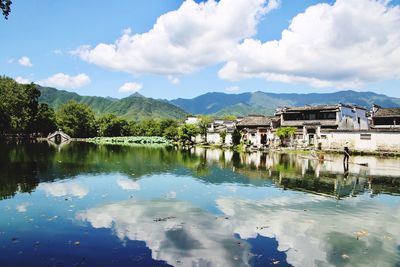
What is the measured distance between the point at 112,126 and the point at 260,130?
72463 mm

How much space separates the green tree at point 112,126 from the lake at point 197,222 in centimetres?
10471

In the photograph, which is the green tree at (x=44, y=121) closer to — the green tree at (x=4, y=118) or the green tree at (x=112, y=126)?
the green tree at (x=4, y=118)

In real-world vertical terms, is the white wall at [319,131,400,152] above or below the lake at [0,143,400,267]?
above

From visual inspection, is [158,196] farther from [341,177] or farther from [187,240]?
[341,177]

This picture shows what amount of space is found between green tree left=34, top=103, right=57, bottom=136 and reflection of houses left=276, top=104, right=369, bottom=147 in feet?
245

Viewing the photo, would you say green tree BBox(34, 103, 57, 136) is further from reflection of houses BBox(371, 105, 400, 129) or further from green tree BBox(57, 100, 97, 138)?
reflection of houses BBox(371, 105, 400, 129)

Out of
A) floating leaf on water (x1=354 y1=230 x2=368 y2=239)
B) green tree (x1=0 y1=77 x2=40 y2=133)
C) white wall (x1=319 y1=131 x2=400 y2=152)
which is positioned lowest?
floating leaf on water (x1=354 y1=230 x2=368 y2=239)

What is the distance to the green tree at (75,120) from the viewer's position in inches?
4906

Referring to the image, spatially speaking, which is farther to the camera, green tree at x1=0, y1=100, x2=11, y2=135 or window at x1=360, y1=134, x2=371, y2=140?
green tree at x1=0, y1=100, x2=11, y2=135

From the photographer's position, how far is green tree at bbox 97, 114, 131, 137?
129000 millimetres

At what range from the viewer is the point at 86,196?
19844 mm

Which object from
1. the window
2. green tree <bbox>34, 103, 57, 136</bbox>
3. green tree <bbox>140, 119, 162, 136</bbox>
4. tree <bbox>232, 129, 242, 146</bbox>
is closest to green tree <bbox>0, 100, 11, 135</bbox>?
green tree <bbox>34, 103, 57, 136</bbox>

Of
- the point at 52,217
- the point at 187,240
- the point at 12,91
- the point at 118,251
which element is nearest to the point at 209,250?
the point at 187,240

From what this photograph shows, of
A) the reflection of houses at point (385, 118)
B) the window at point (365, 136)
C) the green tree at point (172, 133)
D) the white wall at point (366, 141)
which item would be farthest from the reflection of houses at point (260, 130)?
the green tree at point (172, 133)
